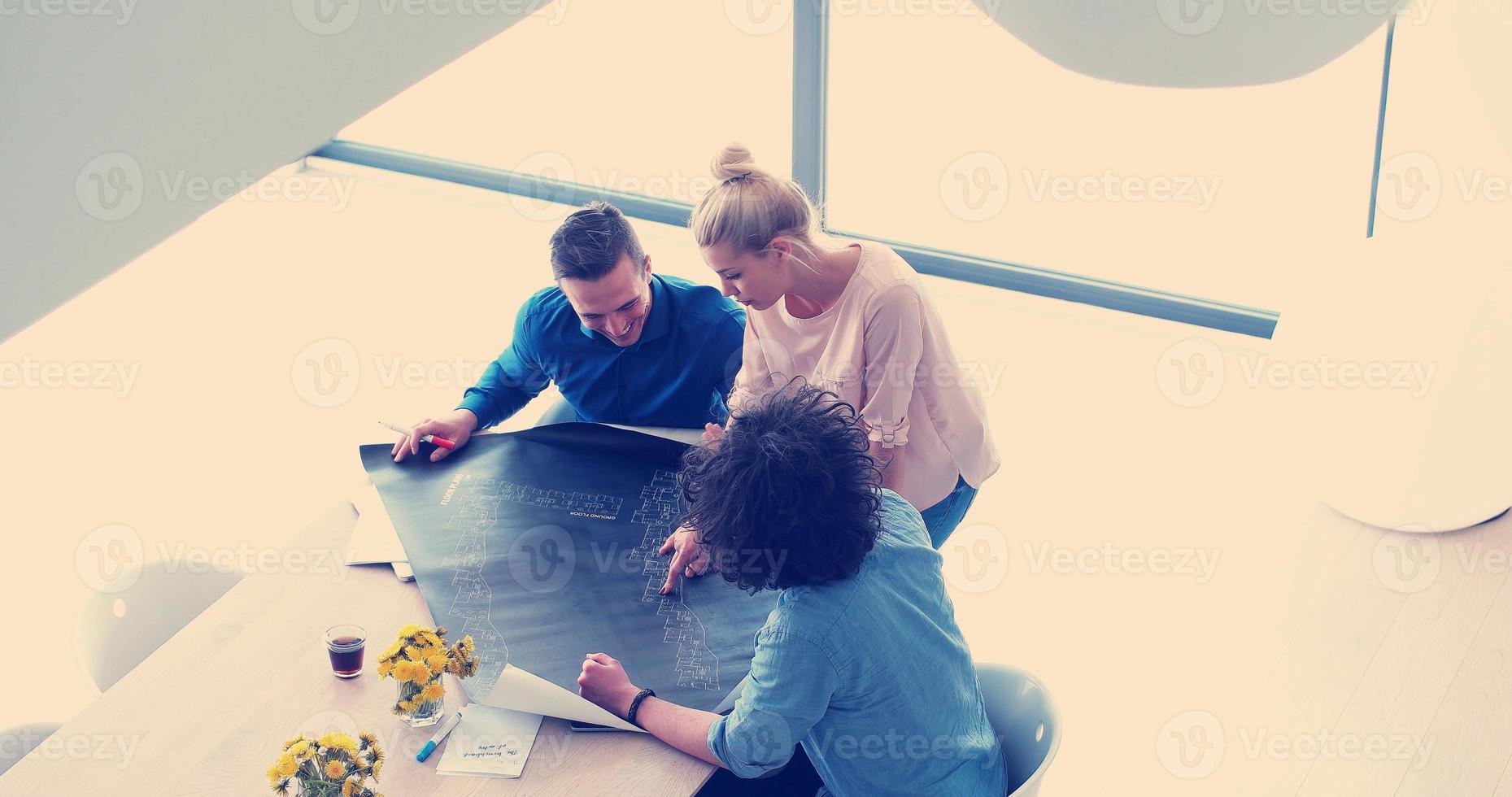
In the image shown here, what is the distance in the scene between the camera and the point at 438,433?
251 cm

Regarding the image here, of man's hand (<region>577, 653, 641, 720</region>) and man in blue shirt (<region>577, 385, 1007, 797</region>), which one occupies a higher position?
man in blue shirt (<region>577, 385, 1007, 797</region>)

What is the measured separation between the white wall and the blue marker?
119 centimetres

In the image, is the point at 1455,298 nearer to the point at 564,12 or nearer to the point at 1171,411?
the point at 1171,411

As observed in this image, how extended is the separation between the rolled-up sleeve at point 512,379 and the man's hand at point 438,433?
108 millimetres

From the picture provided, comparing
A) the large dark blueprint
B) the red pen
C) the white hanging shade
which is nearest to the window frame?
the large dark blueprint

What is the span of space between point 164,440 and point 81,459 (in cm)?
27

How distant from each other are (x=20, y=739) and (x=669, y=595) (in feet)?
3.89

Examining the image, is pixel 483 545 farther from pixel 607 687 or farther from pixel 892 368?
pixel 892 368

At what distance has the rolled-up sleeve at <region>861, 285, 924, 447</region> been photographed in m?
2.16

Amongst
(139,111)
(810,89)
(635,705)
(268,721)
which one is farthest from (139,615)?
(810,89)

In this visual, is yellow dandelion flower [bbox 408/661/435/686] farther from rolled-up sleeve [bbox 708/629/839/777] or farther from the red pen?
the red pen

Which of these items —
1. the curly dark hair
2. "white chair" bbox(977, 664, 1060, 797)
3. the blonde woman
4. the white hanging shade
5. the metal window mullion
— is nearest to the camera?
the white hanging shade

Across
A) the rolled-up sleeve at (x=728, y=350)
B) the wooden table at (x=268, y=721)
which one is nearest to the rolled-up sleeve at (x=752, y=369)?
the rolled-up sleeve at (x=728, y=350)

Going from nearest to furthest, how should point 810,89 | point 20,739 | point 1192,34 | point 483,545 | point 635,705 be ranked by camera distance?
point 1192,34, point 635,705, point 20,739, point 483,545, point 810,89
